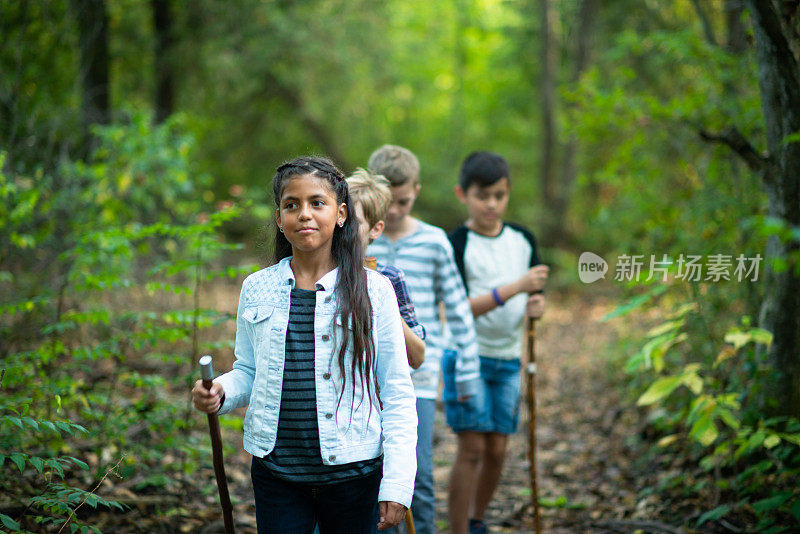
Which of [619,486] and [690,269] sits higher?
[690,269]

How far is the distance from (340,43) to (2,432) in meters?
9.22

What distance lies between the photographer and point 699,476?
14.8 ft

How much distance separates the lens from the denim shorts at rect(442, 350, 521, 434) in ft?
13.0

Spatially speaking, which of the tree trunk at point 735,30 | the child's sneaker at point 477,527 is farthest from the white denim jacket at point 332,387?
the tree trunk at point 735,30

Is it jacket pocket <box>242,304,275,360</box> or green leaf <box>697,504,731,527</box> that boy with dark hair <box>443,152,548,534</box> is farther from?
jacket pocket <box>242,304,275,360</box>

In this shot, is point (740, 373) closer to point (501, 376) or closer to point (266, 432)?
point (501, 376)

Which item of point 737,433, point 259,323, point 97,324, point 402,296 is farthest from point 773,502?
point 97,324

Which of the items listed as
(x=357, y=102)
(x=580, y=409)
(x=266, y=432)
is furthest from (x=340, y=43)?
(x=266, y=432)

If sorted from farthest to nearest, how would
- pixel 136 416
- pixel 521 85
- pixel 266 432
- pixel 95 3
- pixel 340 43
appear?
pixel 521 85 → pixel 340 43 → pixel 95 3 → pixel 136 416 → pixel 266 432

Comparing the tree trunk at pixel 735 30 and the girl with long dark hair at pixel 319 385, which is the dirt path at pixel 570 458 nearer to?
the girl with long dark hair at pixel 319 385

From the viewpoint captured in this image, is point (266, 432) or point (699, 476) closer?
point (266, 432)

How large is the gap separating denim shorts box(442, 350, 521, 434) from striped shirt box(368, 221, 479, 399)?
0.16 m

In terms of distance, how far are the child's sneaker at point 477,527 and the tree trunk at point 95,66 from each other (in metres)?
5.41

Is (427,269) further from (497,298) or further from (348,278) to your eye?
(348,278)
